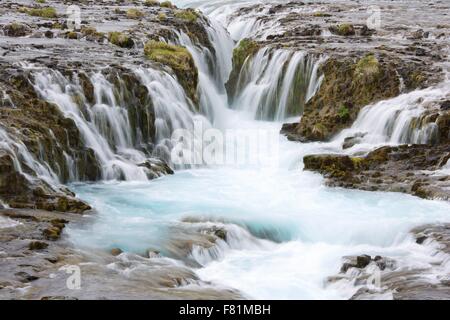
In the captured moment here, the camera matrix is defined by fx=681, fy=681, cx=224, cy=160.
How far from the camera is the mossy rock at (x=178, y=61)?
76.8 ft

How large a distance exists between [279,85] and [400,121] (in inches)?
258

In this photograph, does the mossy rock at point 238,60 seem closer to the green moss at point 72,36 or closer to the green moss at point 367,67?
the green moss at point 367,67

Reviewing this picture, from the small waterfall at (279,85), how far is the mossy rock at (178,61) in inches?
115

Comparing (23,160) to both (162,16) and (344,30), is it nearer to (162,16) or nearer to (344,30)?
(162,16)

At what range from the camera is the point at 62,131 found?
17.8 metres

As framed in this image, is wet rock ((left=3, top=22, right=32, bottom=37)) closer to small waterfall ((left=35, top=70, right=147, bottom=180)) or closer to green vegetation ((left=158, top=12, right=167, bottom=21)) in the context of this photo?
green vegetation ((left=158, top=12, right=167, bottom=21))

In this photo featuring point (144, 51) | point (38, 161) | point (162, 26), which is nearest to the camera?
point (38, 161)

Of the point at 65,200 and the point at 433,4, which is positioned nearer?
the point at 65,200

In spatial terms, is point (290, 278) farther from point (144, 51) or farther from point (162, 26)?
point (162, 26)

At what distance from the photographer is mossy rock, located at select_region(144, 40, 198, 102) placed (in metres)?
23.4

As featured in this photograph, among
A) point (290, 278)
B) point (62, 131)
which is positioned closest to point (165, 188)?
point (62, 131)

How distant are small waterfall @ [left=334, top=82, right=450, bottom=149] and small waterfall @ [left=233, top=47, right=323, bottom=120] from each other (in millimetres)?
3374

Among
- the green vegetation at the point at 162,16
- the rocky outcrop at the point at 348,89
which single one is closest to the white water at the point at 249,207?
the rocky outcrop at the point at 348,89
